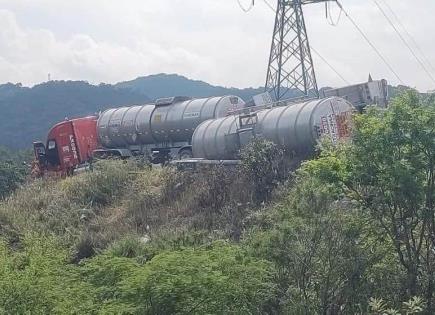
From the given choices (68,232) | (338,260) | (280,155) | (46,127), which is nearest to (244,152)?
(280,155)

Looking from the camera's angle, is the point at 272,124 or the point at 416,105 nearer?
the point at 416,105

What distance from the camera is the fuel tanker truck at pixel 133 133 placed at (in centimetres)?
2552

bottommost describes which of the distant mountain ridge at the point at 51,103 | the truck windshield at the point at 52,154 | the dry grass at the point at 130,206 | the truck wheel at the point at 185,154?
the dry grass at the point at 130,206

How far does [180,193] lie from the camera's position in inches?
738

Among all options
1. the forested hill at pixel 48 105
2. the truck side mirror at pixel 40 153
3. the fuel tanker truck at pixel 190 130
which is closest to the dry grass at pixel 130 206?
the fuel tanker truck at pixel 190 130

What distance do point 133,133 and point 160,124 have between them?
1717 mm

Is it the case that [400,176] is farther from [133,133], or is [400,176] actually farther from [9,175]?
[9,175]

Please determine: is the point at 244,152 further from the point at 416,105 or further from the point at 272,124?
the point at 416,105

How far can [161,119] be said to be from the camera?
26.8 metres

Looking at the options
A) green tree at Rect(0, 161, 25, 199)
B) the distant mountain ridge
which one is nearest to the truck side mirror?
green tree at Rect(0, 161, 25, 199)

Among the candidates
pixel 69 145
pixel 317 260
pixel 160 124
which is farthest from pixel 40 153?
pixel 317 260

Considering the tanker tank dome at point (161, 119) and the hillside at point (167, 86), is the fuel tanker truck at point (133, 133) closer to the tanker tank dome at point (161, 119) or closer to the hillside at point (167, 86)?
the tanker tank dome at point (161, 119)

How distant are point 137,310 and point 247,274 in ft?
5.01

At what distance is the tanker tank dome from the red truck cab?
704mm
